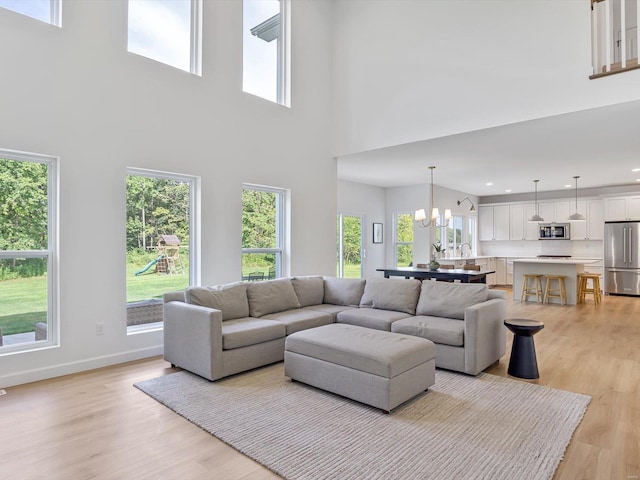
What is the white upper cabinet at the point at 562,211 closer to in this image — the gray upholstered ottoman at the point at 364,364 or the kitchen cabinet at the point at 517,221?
the kitchen cabinet at the point at 517,221

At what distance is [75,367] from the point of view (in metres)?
3.65

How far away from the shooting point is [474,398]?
3.01m

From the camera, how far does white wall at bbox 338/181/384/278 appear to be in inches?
344

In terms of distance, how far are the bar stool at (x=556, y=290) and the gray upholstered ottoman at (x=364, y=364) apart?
5722mm

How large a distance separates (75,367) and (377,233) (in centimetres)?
713

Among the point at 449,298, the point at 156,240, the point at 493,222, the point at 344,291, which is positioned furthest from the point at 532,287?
the point at 156,240

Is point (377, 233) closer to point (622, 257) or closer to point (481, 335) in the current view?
point (622, 257)

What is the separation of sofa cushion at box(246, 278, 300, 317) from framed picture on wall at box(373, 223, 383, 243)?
509 centimetres

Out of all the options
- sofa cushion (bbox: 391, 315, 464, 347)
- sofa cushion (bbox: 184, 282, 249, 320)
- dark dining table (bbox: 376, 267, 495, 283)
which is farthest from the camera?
dark dining table (bbox: 376, 267, 495, 283)

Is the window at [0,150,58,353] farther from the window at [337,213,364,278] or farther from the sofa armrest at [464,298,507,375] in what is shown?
the window at [337,213,364,278]

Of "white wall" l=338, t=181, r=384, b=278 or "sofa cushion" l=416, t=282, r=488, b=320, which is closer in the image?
"sofa cushion" l=416, t=282, r=488, b=320

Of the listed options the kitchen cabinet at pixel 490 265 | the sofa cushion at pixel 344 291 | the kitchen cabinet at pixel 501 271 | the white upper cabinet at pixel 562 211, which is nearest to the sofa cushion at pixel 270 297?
the sofa cushion at pixel 344 291

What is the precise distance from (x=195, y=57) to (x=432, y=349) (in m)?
4.22

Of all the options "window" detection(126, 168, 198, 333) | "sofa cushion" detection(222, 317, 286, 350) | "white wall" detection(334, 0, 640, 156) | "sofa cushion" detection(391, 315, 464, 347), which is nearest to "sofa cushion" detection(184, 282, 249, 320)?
"sofa cushion" detection(222, 317, 286, 350)
